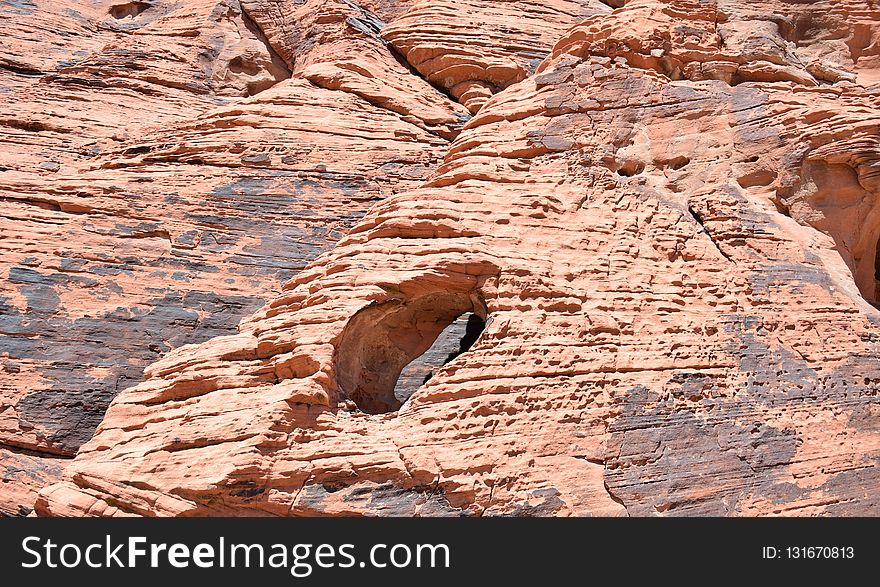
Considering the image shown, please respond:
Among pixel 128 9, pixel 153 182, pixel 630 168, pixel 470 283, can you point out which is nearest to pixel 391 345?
pixel 470 283

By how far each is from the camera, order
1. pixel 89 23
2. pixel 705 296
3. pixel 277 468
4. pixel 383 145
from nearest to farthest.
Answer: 1. pixel 277 468
2. pixel 705 296
3. pixel 383 145
4. pixel 89 23


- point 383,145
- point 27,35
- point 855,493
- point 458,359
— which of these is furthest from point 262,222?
point 855,493

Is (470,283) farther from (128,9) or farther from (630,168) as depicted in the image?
(128,9)

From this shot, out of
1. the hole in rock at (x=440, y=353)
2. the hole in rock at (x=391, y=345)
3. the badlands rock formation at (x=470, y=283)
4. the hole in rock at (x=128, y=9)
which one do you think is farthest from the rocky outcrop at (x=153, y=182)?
the hole in rock at (x=440, y=353)

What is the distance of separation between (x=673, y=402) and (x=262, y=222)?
5.81 meters

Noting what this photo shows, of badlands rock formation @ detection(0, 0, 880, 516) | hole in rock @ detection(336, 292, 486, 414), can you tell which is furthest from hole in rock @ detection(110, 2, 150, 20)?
hole in rock @ detection(336, 292, 486, 414)

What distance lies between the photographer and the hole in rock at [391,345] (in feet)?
26.8

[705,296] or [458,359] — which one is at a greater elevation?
[705,296]

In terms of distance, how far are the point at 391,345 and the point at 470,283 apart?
135 cm

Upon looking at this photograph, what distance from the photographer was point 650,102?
9500mm

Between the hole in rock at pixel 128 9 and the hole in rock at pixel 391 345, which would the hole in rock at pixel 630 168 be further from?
the hole in rock at pixel 128 9

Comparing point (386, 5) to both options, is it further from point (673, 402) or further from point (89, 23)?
point (673, 402)

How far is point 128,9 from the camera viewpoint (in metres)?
14.4

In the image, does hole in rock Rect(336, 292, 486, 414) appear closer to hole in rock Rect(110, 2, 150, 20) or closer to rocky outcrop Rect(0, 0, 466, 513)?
rocky outcrop Rect(0, 0, 466, 513)
